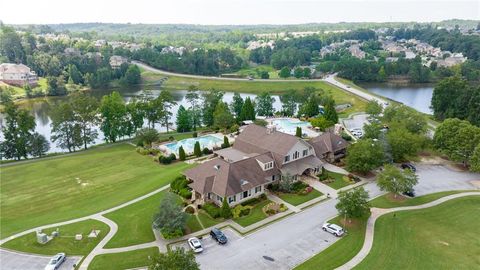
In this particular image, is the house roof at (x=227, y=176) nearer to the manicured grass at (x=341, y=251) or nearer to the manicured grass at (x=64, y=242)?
the manicured grass at (x=341, y=251)

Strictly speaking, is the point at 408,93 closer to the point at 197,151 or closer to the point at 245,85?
the point at 245,85

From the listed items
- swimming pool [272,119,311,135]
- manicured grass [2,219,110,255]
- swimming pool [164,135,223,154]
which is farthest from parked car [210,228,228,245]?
swimming pool [272,119,311,135]

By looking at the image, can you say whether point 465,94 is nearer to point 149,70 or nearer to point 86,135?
point 86,135

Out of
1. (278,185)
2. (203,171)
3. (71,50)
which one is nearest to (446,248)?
(278,185)

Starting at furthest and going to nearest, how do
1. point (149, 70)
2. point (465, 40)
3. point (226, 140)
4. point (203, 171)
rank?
point (465, 40) → point (149, 70) → point (226, 140) → point (203, 171)

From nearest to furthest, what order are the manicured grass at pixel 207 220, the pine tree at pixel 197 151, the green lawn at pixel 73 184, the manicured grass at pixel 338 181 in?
the manicured grass at pixel 207 220, the green lawn at pixel 73 184, the manicured grass at pixel 338 181, the pine tree at pixel 197 151

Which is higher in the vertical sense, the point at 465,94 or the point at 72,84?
the point at 465,94

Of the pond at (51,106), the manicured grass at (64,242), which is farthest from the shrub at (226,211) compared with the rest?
the pond at (51,106)
